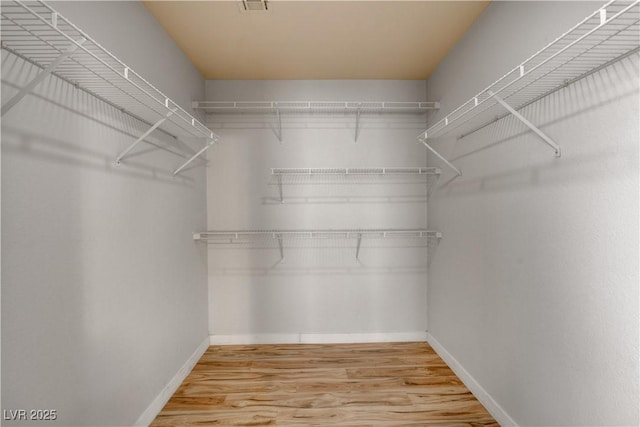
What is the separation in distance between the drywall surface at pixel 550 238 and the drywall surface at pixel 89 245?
74.0 inches

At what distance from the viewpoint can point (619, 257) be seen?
3.21 ft

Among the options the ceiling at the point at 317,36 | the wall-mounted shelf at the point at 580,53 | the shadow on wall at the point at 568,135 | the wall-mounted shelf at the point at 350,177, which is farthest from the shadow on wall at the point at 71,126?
the shadow on wall at the point at 568,135

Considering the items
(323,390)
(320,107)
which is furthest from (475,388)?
(320,107)

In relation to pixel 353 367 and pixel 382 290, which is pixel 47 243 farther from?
pixel 382 290

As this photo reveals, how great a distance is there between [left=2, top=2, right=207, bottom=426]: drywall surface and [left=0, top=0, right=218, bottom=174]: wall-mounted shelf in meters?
0.05

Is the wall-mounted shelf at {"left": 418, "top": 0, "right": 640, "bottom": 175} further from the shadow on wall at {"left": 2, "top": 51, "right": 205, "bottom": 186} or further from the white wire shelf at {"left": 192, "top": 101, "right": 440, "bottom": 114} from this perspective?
the shadow on wall at {"left": 2, "top": 51, "right": 205, "bottom": 186}

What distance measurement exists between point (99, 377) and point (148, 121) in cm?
126

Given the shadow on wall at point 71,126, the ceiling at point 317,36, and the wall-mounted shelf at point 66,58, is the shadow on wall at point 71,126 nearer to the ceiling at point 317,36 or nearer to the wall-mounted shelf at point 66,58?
the wall-mounted shelf at point 66,58

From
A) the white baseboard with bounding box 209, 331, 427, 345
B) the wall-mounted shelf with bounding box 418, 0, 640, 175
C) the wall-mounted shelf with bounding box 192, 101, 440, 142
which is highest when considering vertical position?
the wall-mounted shelf with bounding box 192, 101, 440, 142

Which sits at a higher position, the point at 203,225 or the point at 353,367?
the point at 203,225

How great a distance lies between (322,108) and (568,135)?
180 centimetres

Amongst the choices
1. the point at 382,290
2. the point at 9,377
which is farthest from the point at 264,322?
the point at 9,377

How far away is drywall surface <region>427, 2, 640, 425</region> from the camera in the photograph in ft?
3.20

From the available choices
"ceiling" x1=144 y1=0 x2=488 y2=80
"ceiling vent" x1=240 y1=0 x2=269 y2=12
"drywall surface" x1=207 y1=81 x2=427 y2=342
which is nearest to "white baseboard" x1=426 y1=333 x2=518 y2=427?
"drywall surface" x1=207 y1=81 x2=427 y2=342
